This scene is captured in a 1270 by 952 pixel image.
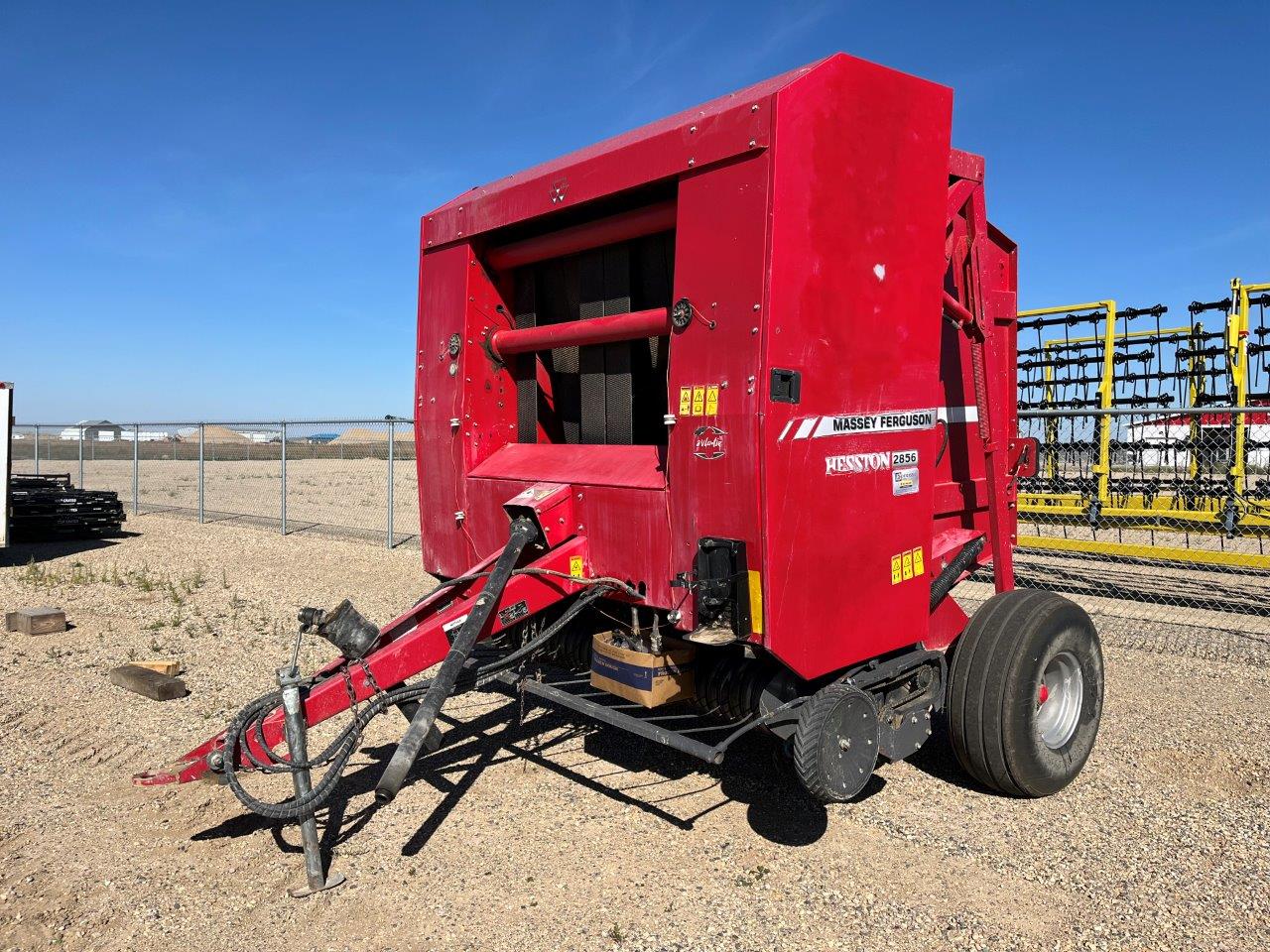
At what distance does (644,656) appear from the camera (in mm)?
3555

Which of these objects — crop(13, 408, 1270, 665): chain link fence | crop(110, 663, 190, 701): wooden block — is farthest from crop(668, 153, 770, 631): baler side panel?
crop(13, 408, 1270, 665): chain link fence

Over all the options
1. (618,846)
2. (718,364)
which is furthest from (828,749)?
(718,364)

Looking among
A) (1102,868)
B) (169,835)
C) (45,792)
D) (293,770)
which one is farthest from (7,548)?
(1102,868)

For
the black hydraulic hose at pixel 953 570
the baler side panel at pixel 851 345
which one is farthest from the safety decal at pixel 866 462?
the black hydraulic hose at pixel 953 570

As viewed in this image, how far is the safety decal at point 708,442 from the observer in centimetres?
318

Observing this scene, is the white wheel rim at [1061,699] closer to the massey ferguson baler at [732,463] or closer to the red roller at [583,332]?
the massey ferguson baler at [732,463]

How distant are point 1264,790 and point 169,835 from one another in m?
4.97

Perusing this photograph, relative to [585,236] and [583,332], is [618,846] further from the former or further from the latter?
[585,236]

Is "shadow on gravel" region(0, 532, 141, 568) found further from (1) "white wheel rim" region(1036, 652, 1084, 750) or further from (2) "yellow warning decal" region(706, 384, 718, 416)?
(1) "white wheel rim" region(1036, 652, 1084, 750)

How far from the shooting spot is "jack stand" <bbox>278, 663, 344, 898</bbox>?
10.1 ft

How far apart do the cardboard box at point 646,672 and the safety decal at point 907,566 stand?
0.91 metres

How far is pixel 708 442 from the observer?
10.6 ft

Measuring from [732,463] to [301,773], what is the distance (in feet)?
6.25

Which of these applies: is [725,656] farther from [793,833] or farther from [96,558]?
[96,558]
